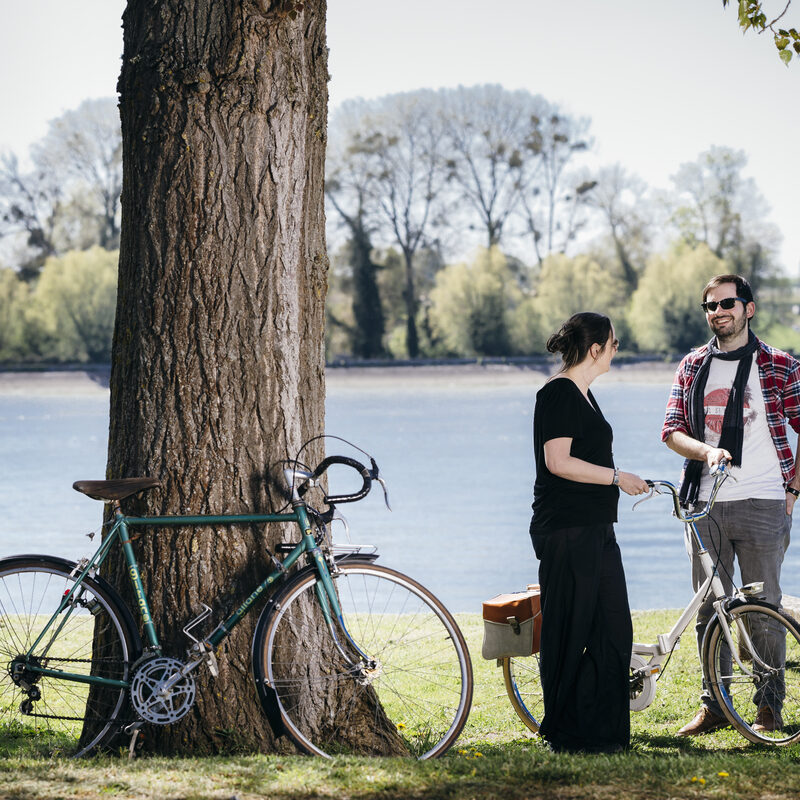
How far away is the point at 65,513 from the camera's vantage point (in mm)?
21719

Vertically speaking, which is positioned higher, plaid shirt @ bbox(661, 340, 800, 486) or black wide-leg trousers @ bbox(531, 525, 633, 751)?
plaid shirt @ bbox(661, 340, 800, 486)

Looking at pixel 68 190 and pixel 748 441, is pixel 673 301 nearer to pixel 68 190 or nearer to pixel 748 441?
pixel 68 190

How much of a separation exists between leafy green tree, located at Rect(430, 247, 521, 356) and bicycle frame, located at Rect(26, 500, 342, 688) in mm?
70623

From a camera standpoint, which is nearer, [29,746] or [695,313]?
[29,746]

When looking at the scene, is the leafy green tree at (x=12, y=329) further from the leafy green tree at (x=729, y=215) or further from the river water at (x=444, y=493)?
the leafy green tree at (x=729, y=215)

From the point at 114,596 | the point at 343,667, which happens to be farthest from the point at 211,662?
the point at 343,667

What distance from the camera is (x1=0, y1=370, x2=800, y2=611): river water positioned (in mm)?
15289

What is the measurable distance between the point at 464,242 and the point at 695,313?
18.0m

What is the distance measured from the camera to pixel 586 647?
4328mm

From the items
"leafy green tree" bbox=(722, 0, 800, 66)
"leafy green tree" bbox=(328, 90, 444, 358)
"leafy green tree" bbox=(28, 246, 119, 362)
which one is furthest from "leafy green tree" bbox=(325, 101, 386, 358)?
"leafy green tree" bbox=(722, 0, 800, 66)

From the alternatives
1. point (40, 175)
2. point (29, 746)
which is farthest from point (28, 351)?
point (29, 746)

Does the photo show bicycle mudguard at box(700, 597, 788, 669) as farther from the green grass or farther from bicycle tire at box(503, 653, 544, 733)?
bicycle tire at box(503, 653, 544, 733)

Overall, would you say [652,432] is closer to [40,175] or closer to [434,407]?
[434,407]

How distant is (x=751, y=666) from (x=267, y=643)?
2.04 meters
